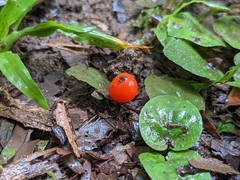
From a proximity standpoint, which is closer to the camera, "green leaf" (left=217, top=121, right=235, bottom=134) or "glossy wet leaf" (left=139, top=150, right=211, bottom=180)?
"glossy wet leaf" (left=139, top=150, right=211, bottom=180)

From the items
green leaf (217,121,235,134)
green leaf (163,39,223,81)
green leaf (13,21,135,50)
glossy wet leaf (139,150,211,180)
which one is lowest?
green leaf (217,121,235,134)

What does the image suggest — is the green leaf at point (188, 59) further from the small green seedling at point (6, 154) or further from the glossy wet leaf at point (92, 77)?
the small green seedling at point (6, 154)

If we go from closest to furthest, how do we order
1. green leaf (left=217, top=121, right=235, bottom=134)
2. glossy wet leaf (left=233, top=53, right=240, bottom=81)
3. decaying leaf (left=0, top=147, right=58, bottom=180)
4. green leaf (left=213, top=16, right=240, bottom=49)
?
decaying leaf (left=0, top=147, right=58, bottom=180), green leaf (left=217, top=121, right=235, bottom=134), glossy wet leaf (left=233, top=53, right=240, bottom=81), green leaf (left=213, top=16, right=240, bottom=49)

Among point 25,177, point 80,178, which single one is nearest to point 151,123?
point 80,178

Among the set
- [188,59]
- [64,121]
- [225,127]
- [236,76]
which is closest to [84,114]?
[64,121]

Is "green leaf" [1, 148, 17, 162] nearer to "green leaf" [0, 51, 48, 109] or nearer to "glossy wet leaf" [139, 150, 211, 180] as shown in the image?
"green leaf" [0, 51, 48, 109]

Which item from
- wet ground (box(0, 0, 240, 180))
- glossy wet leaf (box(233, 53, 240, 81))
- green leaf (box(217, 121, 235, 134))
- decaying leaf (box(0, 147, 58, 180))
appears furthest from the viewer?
glossy wet leaf (box(233, 53, 240, 81))

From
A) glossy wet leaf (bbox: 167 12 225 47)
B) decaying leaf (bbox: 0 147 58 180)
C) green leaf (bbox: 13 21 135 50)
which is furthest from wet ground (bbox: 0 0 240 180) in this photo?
glossy wet leaf (bbox: 167 12 225 47)
